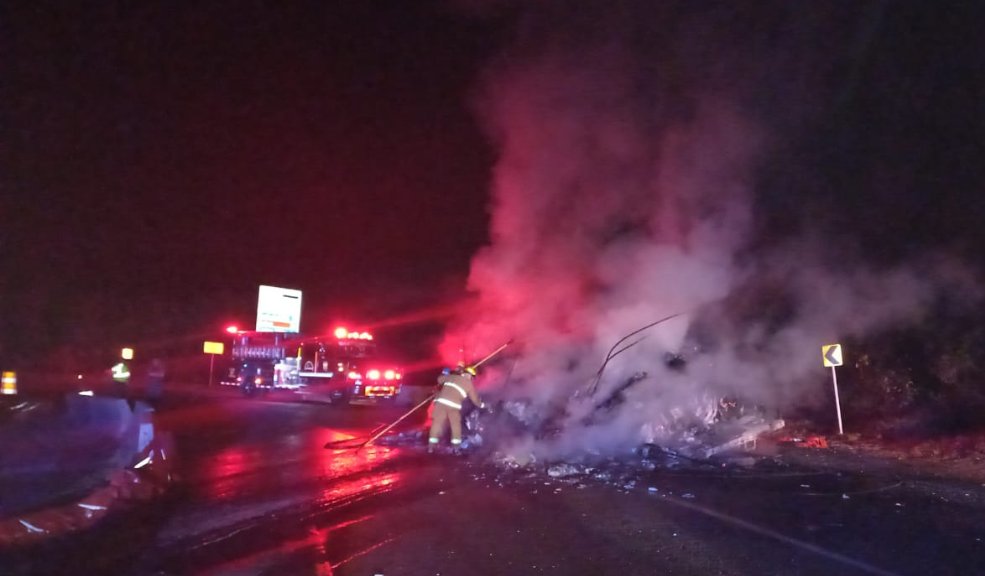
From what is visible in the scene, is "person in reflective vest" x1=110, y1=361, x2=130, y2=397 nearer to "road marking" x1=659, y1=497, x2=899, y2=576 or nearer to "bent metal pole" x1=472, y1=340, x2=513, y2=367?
"bent metal pole" x1=472, y1=340, x2=513, y2=367

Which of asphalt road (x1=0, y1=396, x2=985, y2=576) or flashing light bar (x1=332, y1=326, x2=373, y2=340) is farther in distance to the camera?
flashing light bar (x1=332, y1=326, x2=373, y2=340)

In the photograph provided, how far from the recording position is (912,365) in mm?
13070

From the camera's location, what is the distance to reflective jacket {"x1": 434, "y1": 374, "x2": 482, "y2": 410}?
35.5 feet

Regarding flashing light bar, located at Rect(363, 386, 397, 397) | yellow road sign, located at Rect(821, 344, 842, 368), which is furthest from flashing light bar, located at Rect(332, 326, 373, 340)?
yellow road sign, located at Rect(821, 344, 842, 368)

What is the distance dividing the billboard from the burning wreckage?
29.2 m

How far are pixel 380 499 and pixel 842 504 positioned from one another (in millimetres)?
4634

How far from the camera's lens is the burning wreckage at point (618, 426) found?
1031 centimetres

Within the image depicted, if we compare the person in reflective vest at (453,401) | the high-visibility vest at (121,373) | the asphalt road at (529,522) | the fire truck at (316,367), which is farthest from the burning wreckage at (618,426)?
the high-visibility vest at (121,373)

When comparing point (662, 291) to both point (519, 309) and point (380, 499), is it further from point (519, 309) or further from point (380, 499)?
point (380, 499)

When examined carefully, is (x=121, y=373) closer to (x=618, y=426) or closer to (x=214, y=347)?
(x=214, y=347)

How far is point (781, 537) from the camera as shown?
617cm

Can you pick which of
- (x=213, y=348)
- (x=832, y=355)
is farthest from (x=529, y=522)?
(x=213, y=348)

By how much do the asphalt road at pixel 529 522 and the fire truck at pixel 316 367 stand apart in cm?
1238

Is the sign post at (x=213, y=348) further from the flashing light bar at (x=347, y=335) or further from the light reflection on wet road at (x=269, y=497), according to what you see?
the light reflection on wet road at (x=269, y=497)
